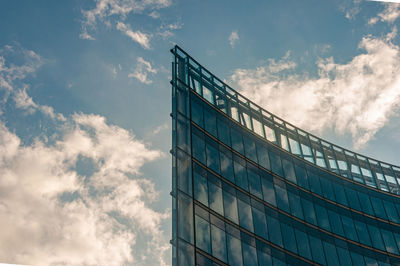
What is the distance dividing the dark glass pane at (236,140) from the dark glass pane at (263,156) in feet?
6.97

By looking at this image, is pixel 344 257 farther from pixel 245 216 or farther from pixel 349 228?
pixel 245 216

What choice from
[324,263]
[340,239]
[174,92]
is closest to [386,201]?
[340,239]

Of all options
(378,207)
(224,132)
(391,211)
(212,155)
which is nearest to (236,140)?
(224,132)

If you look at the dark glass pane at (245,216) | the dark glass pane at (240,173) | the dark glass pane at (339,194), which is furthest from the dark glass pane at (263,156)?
the dark glass pane at (339,194)

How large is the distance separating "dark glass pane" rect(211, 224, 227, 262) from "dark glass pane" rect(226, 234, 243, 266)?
0.48 meters

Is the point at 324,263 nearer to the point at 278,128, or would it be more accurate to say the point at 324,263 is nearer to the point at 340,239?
the point at 340,239

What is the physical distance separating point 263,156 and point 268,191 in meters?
3.45

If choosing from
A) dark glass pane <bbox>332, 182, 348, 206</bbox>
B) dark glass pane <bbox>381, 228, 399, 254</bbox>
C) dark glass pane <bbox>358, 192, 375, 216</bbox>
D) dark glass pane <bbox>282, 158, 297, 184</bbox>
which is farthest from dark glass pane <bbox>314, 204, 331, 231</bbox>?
dark glass pane <bbox>381, 228, 399, 254</bbox>

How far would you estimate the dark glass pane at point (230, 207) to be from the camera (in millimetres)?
30381

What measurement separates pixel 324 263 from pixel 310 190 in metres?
7.04

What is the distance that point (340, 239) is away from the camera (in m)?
37.0

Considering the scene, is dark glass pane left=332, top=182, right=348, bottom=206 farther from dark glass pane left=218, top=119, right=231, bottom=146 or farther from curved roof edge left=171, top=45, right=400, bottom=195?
dark glass pane left=218, top=119, right=231, bottom=146

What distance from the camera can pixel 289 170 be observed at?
38.5 metres

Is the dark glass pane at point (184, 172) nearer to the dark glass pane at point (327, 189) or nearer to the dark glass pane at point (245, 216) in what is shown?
the dark glass pane at point (245, 216)
